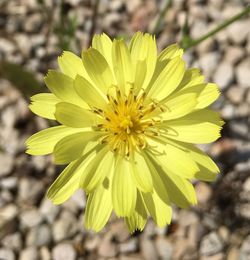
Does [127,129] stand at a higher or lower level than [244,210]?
higher

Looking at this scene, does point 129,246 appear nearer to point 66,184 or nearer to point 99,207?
point 99,207

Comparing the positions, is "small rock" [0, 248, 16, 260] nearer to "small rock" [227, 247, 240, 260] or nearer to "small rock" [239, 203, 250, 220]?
"small rock" [227, 247, 240, 260]

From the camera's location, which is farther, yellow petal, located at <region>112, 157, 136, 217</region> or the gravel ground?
the gravel ground

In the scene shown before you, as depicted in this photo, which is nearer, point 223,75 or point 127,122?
point 127,122

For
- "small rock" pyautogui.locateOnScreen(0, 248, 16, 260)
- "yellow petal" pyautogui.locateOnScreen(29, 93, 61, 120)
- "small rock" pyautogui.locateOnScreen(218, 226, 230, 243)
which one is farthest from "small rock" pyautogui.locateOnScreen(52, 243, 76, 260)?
"yellow petal" pyautogui.locateOnScreen(29, 93, 61, 120)

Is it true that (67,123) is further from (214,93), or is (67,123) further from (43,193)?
(43,193)

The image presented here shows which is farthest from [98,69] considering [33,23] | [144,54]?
[33,23]
